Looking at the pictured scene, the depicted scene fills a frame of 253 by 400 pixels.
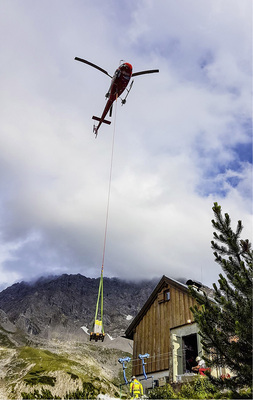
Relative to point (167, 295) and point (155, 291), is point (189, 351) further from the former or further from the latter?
point (155, 291)

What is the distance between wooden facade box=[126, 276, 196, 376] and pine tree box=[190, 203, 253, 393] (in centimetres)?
869

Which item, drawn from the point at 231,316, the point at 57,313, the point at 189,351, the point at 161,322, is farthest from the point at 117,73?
the point at 57,313

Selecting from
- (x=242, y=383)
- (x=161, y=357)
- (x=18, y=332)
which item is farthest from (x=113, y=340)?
(x=242, y=383)

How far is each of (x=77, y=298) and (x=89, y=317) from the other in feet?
63.3

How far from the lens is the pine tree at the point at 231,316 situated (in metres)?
9.28

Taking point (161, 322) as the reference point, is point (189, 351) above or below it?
below

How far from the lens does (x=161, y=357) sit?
19.4 m

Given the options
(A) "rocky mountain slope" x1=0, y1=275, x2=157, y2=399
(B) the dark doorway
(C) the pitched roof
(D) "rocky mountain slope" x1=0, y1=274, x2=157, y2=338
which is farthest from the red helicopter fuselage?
(D) "rocky mountain slope" x1=0, y1=274, x2=157, y2=338

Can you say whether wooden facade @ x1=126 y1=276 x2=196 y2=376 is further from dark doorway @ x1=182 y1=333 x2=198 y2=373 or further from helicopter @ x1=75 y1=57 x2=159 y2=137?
helicopter @ x1=75 y1=57 x2=159 y2=137

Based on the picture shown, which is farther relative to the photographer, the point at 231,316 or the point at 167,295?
the point at 167,295

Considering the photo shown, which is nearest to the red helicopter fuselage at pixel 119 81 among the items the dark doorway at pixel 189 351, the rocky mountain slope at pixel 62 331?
the dark doorway at pixel 189 351

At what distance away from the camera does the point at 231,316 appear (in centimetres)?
969

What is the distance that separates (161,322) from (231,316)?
12184 mm

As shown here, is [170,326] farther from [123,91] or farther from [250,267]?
[123,91]
